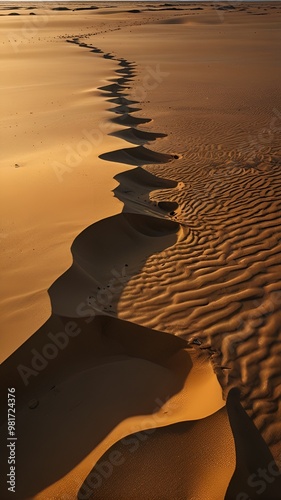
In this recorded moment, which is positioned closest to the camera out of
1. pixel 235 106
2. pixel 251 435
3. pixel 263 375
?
pixel 251 435

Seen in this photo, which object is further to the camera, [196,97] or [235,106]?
[196,97]

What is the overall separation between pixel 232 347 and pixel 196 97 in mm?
8684

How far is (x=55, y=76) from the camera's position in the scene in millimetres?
13000

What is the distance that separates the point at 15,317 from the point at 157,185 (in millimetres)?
3427

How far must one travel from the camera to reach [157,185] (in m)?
5.93

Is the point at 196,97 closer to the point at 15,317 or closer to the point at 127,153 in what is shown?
the point at 127,153

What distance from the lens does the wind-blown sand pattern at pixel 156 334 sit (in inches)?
89.3

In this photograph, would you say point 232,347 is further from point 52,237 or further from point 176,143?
point 176,143

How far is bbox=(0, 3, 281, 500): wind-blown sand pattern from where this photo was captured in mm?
2268

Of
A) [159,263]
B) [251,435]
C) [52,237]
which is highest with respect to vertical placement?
[52,237]

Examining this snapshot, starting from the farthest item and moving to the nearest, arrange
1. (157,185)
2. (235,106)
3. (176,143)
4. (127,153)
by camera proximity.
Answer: (235,106)
(176,143)
(127,153)
(157,185)

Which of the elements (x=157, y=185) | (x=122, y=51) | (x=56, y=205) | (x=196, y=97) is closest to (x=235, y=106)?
(x=196, y=97)

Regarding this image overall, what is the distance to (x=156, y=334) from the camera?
10.4 feet

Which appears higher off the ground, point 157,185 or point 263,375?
point 157,185
